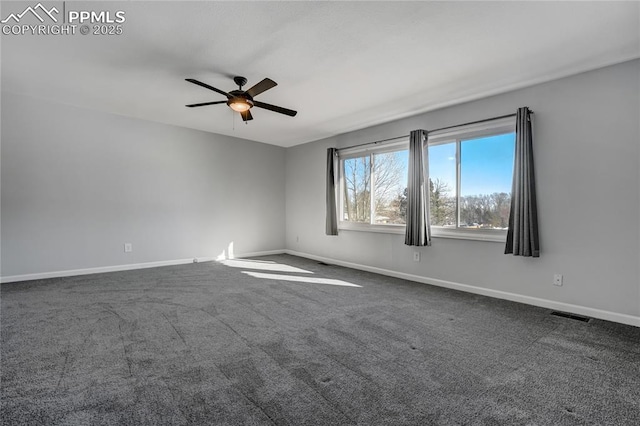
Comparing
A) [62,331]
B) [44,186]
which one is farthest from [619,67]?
[44,186]

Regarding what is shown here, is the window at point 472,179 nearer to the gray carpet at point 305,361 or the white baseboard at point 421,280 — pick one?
the white baseboard at point 421,280

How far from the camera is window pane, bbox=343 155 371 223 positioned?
5.62 meters

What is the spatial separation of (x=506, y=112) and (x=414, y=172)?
132 centimetres

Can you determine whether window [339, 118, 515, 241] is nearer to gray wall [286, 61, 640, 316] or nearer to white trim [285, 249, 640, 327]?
gray wall [286, 61, 640, 316]

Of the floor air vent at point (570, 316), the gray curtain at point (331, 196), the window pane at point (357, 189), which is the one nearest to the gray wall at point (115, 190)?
the gray curtain at point (331, 196)

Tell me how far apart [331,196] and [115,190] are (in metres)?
3.73

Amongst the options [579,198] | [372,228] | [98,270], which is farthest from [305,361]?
[98,270]

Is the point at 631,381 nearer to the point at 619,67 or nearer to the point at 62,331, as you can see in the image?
the point at 619,67

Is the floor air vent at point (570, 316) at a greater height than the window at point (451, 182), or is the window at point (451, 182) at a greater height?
the window at point (451, 182)

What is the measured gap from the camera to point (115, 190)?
508cm

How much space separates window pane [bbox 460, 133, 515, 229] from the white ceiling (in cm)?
66

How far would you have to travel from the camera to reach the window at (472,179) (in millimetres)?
3836

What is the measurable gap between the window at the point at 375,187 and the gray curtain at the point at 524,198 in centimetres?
166

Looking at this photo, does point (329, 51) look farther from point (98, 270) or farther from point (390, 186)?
point (98, 270)
